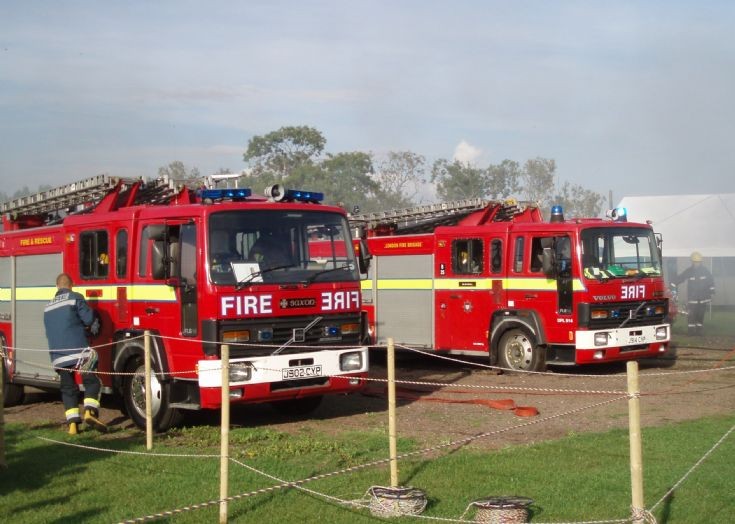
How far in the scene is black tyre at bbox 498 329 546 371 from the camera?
14.0 metres

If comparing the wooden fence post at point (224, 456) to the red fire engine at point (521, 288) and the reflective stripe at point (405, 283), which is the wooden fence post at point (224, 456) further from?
the reflective stripe at point (405, 283)

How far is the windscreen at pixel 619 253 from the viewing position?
13.7 metres

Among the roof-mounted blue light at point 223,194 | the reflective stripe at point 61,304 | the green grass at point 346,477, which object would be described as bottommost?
the green grass at point 346,477

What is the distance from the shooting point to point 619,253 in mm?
14086

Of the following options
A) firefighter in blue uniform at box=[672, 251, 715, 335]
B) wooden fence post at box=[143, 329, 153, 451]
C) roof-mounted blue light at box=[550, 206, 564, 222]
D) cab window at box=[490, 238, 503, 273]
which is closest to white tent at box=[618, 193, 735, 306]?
firefighter in blue uniform at box=[672, 251, 715, 335]

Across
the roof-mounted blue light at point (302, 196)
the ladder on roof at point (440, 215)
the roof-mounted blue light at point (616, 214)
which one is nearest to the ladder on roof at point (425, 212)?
the ladder on roof at point (440, 215)

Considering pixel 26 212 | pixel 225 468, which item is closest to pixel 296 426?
pixel 225 468

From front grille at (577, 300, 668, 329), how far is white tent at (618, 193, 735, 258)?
2020cm

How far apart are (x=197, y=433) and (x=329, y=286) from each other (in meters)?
2.12

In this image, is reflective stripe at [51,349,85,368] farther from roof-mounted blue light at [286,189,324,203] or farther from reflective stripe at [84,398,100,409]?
roof-mounted blue light at [286,189,324,203]

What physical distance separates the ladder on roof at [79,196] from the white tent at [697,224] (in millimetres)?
25501

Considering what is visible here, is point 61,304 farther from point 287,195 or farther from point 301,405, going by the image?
point 301,405

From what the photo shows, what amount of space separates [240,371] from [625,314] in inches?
266

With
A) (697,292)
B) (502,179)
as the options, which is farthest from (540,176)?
(697,292)
